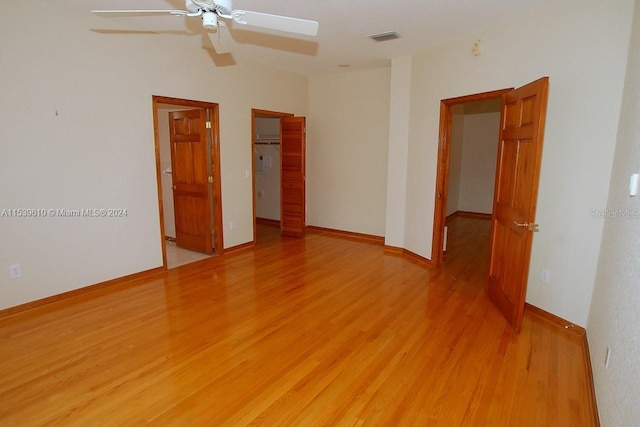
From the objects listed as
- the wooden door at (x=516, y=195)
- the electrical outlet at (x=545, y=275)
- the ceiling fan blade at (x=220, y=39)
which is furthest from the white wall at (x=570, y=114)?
the ceiling fan blade at (x=220, y=39)

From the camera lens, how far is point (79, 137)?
11.2ft

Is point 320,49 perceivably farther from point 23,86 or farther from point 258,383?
point 258,383

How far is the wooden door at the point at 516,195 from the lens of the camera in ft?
8.80

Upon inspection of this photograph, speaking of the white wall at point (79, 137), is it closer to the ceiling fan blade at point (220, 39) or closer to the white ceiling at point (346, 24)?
the white ceiling at point (346, 24)

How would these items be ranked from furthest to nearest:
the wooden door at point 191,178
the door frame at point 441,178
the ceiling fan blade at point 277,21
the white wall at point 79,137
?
the wooden door at point 191,178 → the door frame at point 441,178 → the white wall at point 79,137 → the ceiling fan blade at point 277,21

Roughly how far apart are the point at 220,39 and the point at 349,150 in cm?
285

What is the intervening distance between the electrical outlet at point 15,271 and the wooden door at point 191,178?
219cm

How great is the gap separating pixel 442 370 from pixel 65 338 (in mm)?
2855

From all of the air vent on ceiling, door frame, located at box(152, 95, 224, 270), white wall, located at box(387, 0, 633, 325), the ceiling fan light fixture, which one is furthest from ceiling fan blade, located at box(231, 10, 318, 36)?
door frame, located at box(152, 95, 224, 270)

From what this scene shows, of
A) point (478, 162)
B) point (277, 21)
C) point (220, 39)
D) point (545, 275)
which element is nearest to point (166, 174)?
point (220, 39)

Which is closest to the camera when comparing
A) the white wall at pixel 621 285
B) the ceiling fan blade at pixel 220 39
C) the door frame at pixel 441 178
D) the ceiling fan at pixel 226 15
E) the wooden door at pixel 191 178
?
the white wall at pixel 621 285

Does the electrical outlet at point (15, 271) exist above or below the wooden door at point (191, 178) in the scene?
below

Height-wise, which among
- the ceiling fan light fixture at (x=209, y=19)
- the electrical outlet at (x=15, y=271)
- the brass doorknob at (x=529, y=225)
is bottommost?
the electrical outlet at (x=15, y=271)

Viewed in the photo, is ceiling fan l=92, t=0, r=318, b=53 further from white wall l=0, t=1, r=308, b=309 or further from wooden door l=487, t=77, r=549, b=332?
wooden door l=487, t=77, r=549, b=332
